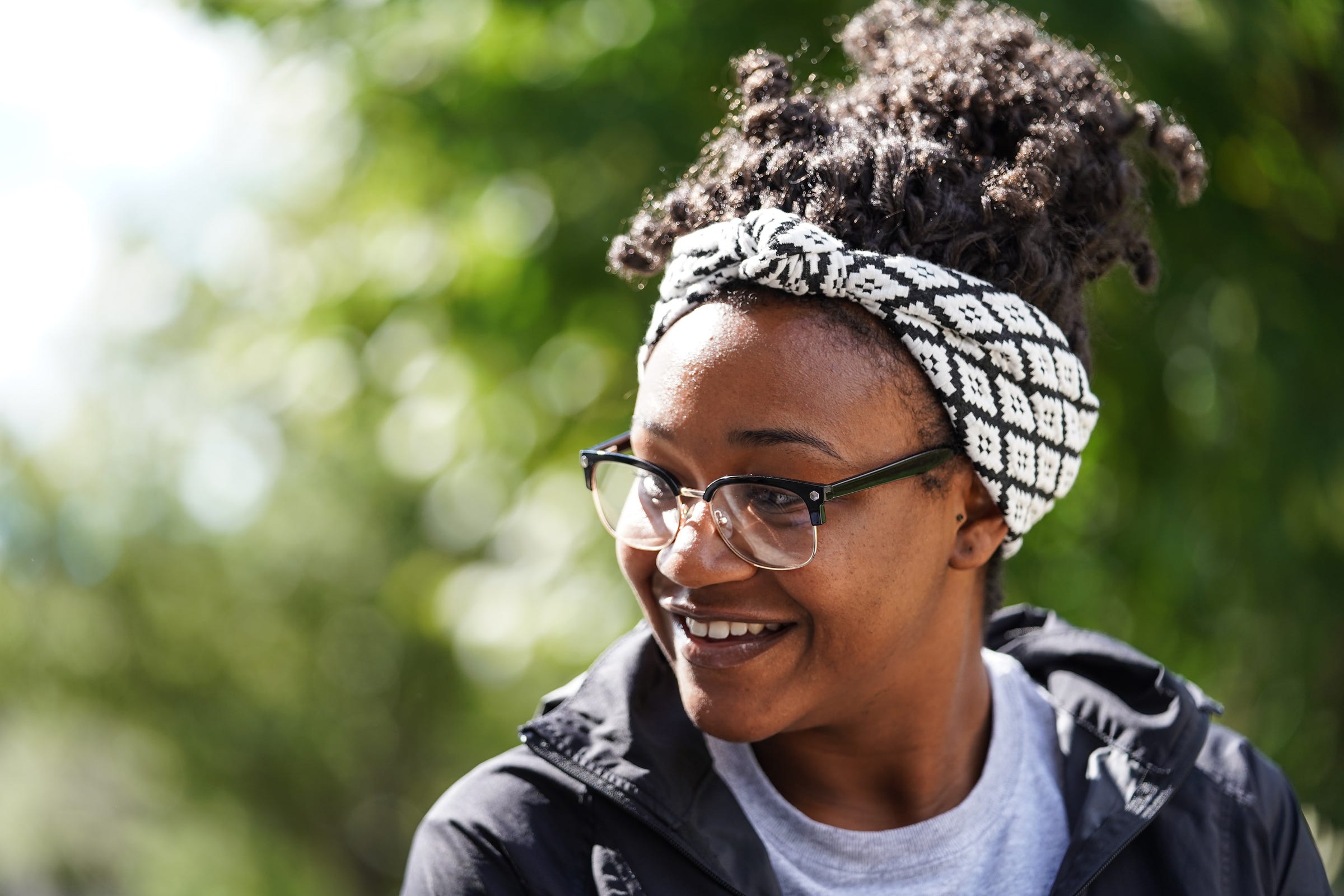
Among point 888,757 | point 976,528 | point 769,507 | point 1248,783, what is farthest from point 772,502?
point 1248,783

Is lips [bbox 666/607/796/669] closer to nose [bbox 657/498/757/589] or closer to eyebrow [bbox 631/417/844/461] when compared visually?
nose [bbox 657/498/757/589]

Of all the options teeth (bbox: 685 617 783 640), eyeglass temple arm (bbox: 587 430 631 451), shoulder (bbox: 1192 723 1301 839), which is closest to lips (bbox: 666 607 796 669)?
teeth (bbox: 685 617 783 640)

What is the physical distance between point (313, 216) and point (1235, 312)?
3.73 metres

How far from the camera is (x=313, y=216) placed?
18.1ft

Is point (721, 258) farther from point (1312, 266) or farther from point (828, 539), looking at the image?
point (1312, 266)

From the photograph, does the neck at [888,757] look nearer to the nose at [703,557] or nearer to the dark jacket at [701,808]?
the dark jacket at [701,808]

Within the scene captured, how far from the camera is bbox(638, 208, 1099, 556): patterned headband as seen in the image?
6.40 ft

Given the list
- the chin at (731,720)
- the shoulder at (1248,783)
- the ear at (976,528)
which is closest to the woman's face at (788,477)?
the chin at (731,720)

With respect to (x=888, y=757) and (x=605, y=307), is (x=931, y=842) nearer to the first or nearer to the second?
(x=888, y=757)

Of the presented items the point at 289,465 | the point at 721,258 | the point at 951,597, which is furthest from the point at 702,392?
the point at 289,465

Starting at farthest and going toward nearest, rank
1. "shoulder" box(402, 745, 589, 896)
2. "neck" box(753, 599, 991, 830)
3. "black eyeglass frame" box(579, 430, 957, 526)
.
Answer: "neck" box(753, 599, 991, 830), "shoulder" box(402, 745, 589, 896), "black eyeglass frame" box(579, 430, 957, 526)

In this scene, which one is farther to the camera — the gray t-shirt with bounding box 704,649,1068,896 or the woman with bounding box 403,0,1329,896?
the gray t-shirt with bounding box 704,649,1068,896

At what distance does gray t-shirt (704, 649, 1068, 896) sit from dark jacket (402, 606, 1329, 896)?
7cm

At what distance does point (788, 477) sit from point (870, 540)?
0.54 feet
